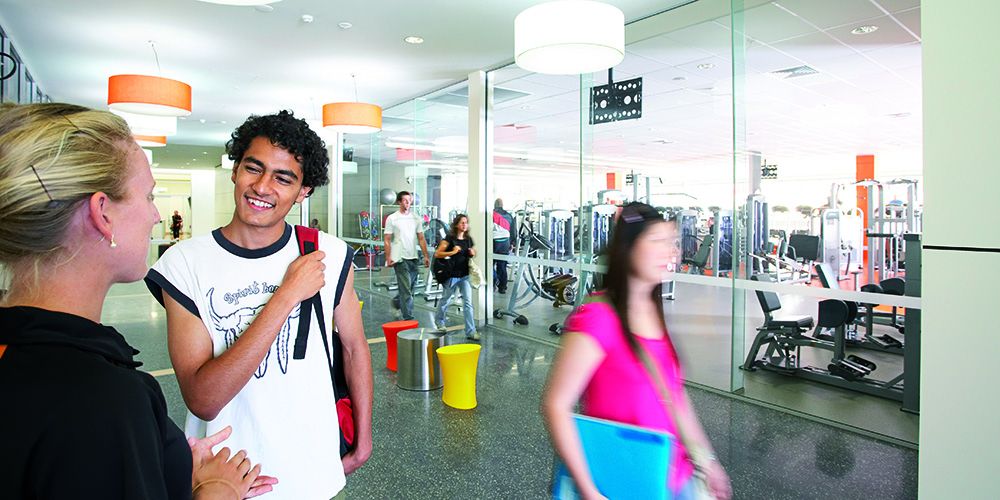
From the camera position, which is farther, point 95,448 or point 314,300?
point 314,300

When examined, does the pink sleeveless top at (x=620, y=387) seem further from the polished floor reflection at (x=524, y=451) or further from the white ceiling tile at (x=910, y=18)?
the white ceiling tile at (x=910, y=18)

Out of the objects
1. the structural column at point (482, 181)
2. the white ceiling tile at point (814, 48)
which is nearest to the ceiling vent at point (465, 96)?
the structural column at point (482, 181)

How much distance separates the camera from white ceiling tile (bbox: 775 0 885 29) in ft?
14.2

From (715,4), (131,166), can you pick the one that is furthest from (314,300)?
(715,4)

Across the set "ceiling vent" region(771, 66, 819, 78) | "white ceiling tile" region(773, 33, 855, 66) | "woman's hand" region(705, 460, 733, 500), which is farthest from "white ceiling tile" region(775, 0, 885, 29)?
"woman's hand" region(705, 460, 733, 500)

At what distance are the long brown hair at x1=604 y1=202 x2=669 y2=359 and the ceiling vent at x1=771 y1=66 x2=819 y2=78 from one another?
5.92 meters

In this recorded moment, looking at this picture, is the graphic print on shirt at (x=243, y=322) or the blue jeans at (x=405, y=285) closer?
the graphic print on shirt at (x=243, y=322)

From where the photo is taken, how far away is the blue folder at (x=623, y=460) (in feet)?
3.98

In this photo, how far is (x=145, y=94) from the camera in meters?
5.13

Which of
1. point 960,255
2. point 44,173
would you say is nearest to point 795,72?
point 960,255

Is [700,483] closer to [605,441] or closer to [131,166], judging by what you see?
[605,441]

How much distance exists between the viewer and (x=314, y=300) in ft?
4.10

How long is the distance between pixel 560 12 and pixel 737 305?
2619 mm

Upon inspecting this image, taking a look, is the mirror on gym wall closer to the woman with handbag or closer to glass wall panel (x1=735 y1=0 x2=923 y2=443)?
glass wall panel (x1=735 y1=0 x2=923 y2=443)
